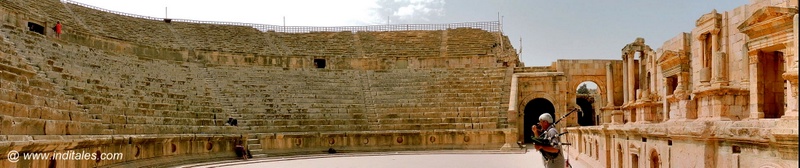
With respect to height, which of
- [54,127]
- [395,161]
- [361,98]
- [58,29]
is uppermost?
[58,29]

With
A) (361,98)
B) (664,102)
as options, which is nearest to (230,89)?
(361,98)

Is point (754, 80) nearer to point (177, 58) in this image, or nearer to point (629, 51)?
point (629, 51)

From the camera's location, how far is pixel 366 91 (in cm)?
2494

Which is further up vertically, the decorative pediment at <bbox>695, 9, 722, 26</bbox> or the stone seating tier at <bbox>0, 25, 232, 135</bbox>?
the decorative pediment at <bbox>695, 9, 722, 26</bbox>

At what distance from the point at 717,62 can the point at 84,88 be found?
13.9 meters

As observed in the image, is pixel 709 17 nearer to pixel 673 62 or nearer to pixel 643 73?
pixel 673 62

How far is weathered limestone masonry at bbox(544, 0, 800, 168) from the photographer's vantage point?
4.76 m

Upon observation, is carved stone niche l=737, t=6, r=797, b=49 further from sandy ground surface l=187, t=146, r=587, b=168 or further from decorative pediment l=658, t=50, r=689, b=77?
sandy ground surface l=187, t=146, r=587, b=168

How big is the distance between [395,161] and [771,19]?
10427 millimetres

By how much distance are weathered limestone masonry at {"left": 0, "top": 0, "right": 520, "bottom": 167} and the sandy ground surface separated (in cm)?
140

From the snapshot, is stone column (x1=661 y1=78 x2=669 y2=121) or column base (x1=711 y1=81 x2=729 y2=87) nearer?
column base (x1=711 y1=81 x2=729 y2=87)

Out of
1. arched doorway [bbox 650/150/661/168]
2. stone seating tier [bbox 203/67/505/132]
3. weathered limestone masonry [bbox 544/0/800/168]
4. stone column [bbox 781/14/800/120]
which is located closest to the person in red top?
stone seating tier [bbox 203/67/505/132]

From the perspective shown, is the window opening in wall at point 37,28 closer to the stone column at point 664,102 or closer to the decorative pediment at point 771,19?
the stone column at point 664,102

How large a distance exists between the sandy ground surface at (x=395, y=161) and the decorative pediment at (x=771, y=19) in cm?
669
